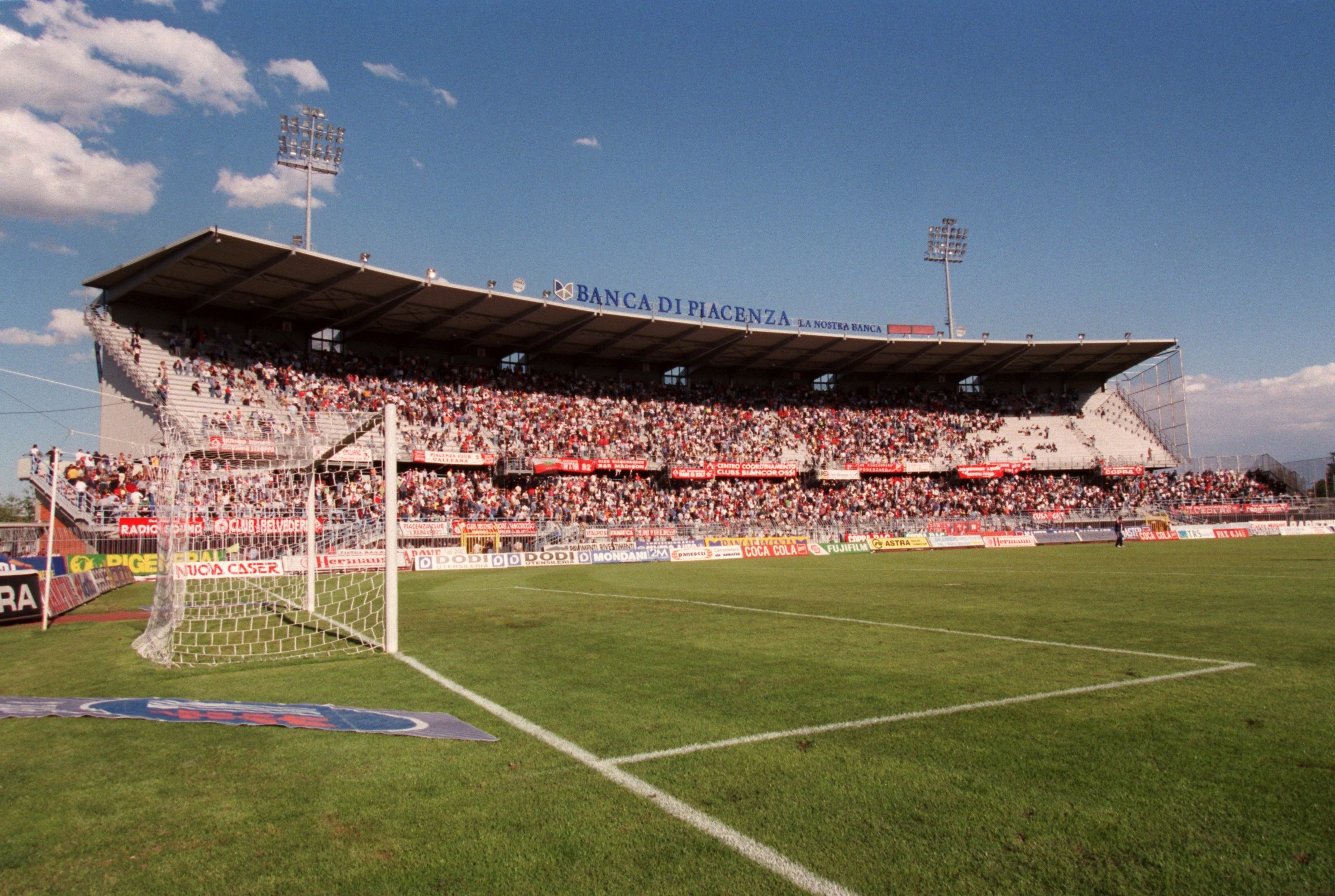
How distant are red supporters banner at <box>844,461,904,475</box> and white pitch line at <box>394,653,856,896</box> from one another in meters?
47.2

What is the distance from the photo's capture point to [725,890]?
3164 mm

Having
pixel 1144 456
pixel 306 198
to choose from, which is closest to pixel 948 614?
pixel 306 198

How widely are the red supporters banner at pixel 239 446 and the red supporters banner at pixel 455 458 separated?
72.5ft

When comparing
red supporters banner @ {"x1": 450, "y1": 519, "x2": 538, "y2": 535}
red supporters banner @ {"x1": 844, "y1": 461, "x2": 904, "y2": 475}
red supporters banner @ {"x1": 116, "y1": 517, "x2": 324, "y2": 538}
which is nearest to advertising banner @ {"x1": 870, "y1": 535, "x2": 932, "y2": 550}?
red supporters banner @ {"x1": 844, "y1": 461, "x2": 904, "y2": 475}

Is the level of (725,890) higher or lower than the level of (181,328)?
lower

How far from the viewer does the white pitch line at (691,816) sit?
3211 mm

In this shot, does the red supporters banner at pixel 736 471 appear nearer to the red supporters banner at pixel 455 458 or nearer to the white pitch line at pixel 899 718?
the red supporters banner at pixel 455 458

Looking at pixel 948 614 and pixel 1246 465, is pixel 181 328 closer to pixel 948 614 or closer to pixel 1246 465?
pixel 948 614

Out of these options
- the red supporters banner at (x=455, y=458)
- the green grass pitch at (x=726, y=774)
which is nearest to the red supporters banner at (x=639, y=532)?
the red supporters banner at (x=455, y=458)

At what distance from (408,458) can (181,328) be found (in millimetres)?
12728

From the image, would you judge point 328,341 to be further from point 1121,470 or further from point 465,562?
point 1121,470

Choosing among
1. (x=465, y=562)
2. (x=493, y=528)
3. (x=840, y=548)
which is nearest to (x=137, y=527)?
(x=465, y=562)

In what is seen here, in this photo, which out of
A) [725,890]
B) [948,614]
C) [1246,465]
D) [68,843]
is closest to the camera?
[725,890]

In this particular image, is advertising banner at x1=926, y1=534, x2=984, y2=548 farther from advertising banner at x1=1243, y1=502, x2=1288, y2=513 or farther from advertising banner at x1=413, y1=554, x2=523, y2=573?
advertising banner at x1=413, y1=554, x2=523, y2=573
